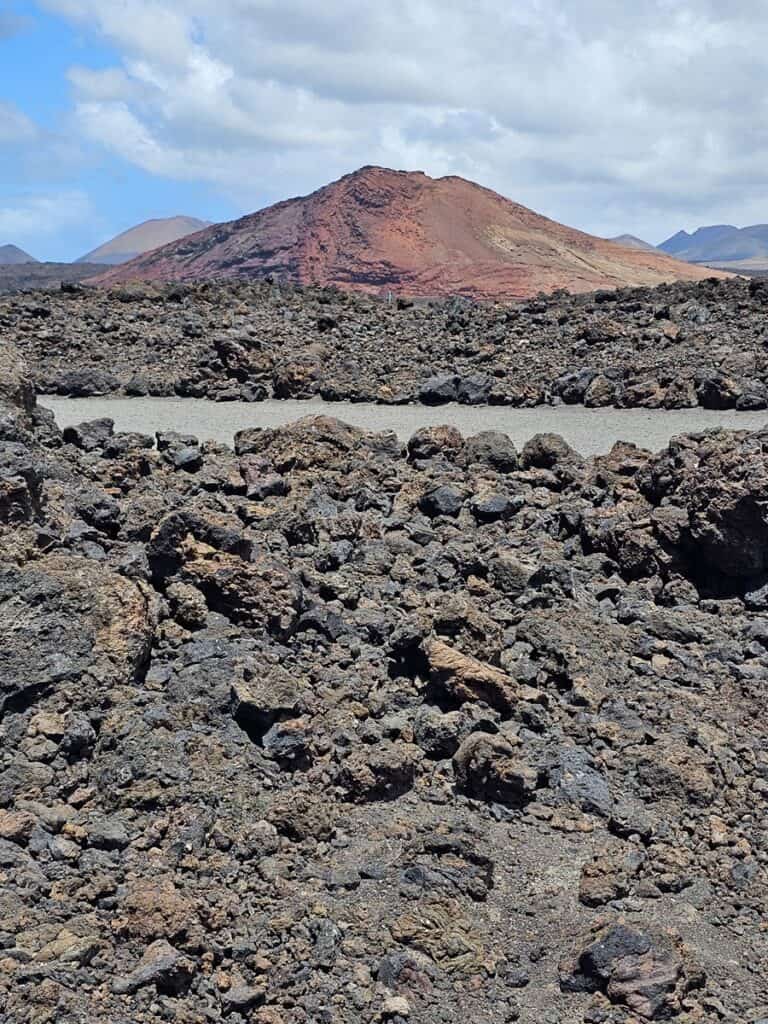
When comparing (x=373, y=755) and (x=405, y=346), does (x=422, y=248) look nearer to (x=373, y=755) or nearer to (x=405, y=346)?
(x=405, y=346)

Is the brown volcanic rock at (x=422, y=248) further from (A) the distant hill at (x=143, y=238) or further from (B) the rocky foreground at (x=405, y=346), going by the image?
(A) the distant hill at (x=143, y=238)

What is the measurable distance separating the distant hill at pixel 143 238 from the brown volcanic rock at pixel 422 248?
257ft

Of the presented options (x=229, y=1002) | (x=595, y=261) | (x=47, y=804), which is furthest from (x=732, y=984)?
(x=595, y=261)

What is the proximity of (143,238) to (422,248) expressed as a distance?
306 feet

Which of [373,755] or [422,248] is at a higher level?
[422,248]

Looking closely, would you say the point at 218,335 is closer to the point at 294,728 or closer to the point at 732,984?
the point at 294,728

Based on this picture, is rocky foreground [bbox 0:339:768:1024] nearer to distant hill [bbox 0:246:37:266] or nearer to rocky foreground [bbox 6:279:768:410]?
rocky foreground [bbox 6:279:768:410]

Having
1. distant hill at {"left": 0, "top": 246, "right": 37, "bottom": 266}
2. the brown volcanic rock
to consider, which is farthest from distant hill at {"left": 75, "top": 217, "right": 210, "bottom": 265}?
the brown volcanic rock

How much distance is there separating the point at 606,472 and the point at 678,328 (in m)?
5.31

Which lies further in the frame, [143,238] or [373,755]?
[143,238]

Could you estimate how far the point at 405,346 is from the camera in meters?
13.2

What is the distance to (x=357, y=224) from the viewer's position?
36.1m

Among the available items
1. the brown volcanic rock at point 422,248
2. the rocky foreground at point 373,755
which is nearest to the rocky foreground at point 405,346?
the rocky foreground at point 373,755

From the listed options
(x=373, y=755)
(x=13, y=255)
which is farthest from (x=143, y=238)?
(x=373, y=755)
